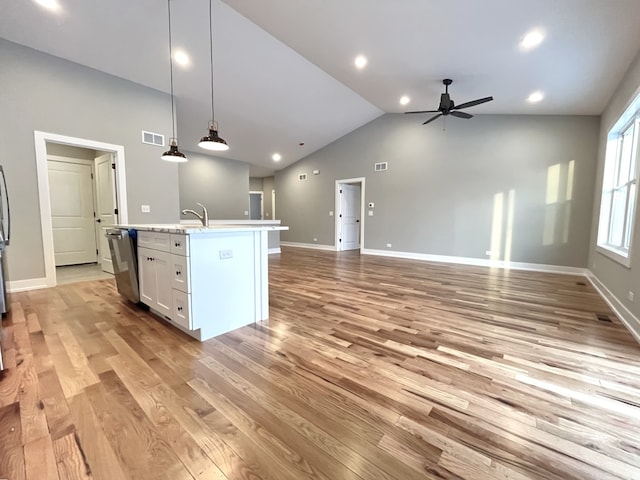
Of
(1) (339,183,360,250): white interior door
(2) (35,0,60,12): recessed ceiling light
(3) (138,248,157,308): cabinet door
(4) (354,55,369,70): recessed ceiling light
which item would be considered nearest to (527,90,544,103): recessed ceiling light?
(4) (354,55,369,70): recessed ceiling light

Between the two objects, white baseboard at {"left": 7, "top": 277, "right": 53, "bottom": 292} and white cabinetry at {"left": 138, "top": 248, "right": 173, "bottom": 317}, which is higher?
white cabinetry at {"left": 138, "top": 248, "right": 173, "bottom": 317}

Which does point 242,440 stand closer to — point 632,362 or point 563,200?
point 632,362

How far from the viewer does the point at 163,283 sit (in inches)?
99.2

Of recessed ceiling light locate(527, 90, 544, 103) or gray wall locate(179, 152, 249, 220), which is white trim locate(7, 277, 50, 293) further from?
recessed ceiling light locate(527, 90, 544, 103)

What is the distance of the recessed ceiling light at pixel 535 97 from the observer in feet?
13.9

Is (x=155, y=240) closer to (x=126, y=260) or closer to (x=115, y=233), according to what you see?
(x=126, y=260)

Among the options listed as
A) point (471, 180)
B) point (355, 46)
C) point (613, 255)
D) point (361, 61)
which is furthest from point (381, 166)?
point (613, 255)

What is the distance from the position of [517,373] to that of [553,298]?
2409 millimetres

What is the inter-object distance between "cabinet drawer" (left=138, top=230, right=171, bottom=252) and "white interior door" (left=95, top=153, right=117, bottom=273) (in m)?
2.36

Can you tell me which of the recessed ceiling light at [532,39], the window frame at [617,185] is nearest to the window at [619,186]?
the window frame at [617,185]

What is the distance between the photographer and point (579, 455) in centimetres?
121

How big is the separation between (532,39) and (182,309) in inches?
178

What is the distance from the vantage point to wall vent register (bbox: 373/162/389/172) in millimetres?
7122

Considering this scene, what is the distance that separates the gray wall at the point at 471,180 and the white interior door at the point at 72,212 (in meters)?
5.73
